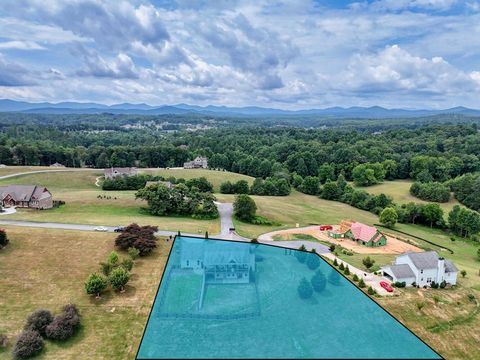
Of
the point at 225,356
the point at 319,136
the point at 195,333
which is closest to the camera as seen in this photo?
the point at 225,356

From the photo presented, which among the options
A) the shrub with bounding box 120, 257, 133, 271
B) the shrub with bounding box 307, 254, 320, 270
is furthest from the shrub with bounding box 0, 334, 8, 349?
the shrub with bounding box 307, 254, 320, 270

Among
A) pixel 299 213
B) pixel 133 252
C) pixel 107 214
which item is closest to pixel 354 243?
pixel 299 213

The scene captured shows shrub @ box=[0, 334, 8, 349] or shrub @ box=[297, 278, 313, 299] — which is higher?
shrub @ box=[0, 334, 8, 349]

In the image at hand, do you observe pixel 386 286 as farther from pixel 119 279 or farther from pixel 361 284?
pixel 119 279

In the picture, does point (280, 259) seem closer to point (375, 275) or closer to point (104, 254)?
point (375, 275)

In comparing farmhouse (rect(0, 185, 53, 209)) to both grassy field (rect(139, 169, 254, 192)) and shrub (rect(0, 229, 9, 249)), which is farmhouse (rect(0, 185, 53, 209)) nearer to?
shrub (rect(0, 229, 9, 249))

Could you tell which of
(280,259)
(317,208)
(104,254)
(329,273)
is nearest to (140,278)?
(104,254)

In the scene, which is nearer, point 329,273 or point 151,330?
point 151,330
